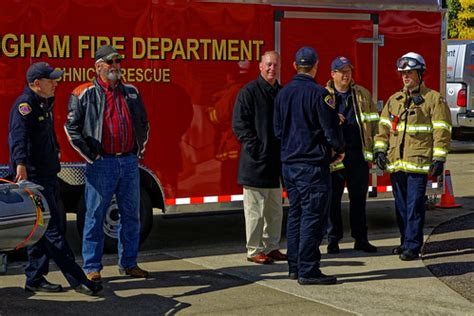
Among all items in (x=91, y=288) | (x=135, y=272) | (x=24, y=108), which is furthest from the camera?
(x=135, y=272)

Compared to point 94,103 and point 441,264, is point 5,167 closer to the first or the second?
point 94,103

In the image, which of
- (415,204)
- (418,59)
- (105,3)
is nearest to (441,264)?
(415,204)

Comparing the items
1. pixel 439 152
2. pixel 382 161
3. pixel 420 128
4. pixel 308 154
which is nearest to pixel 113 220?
pixel 308 154

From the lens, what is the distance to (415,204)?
8.65m

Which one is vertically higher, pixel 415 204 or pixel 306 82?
pixel 306 82

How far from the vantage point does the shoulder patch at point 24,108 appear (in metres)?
7.10

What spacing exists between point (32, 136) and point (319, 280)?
8.25ft

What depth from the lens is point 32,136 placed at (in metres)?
7.16

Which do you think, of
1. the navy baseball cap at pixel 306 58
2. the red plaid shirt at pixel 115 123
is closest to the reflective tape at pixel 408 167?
the navy baseball cap at pixel 306 58

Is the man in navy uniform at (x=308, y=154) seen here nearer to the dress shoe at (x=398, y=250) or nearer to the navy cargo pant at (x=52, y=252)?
the dress shoe at (x=398, y=250)

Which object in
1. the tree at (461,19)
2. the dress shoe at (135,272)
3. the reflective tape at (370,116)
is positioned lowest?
the dress shoe at (135,272)

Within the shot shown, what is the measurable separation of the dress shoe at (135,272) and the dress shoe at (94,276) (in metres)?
0.38

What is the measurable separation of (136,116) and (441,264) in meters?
3.09

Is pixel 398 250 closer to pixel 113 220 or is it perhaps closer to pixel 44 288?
pixel 113 220
